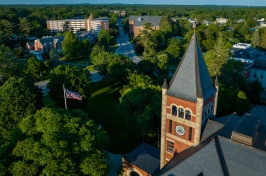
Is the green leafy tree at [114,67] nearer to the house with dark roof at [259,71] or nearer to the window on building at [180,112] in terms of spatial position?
the window on building at [180,112]

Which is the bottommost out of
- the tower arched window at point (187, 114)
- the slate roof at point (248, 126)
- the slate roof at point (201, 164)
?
the slate roof at point (201, 164)

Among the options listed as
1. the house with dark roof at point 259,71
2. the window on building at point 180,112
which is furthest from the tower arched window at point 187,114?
the house with dark roof at point 259,71

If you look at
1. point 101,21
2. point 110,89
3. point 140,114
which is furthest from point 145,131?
point 101,21

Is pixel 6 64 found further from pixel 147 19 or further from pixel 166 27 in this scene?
pixel 147 19

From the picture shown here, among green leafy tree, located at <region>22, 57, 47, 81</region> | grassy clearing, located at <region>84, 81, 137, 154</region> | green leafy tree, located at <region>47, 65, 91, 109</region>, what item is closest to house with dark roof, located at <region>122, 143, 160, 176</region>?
grassy clearing, located at <region>84, 81, 137, 154</region>

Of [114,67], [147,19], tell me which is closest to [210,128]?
[114,67]

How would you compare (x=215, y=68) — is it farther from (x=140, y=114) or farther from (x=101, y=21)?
(x=101, y=21)
